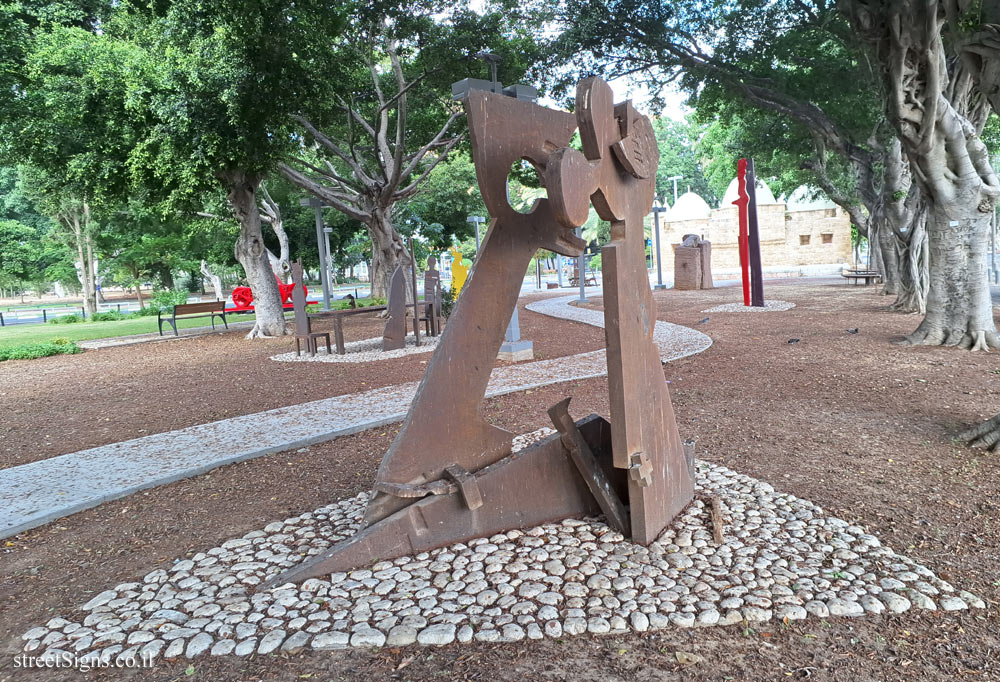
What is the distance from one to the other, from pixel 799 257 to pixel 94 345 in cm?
3417

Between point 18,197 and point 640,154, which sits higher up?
point 18,197

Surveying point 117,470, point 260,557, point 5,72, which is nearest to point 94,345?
point 5,72

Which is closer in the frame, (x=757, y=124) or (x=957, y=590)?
(x=957, y=590)

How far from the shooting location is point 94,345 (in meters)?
14.7

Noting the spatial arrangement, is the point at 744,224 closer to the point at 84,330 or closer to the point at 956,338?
the point at 956,338

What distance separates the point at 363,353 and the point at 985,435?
8766mm

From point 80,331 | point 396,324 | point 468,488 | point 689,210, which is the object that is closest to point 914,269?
point 396,324

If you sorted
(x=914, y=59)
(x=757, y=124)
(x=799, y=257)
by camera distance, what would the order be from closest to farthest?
(x=914, y=59), (x=757, y=124), (x=799, y=257)

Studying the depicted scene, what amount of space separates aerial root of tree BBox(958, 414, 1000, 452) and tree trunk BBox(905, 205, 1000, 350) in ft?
15.2

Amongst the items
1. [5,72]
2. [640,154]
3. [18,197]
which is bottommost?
[640,154]

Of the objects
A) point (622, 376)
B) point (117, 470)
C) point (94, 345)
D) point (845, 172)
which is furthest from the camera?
point (845, 172)

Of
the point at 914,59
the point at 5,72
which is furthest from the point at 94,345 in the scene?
the point at 914,59

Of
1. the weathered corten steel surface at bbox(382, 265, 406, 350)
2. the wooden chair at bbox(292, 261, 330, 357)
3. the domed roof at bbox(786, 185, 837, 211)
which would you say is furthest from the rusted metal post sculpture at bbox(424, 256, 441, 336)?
the domed roof at bbox(786, 185, 837, 211)

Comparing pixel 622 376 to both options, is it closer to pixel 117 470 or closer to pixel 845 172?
pixel 117 470
